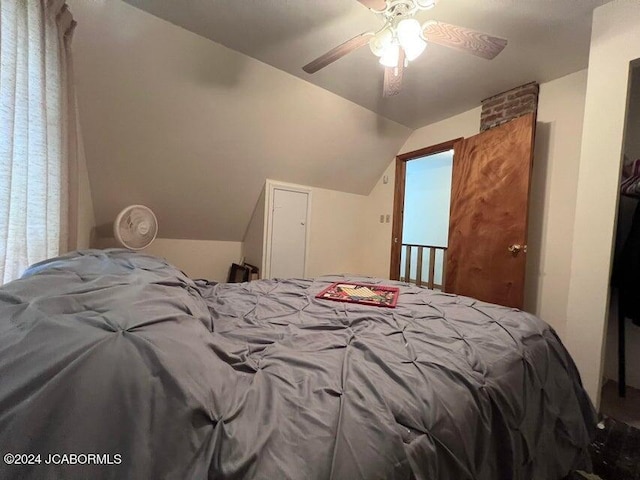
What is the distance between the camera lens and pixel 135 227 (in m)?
2.20

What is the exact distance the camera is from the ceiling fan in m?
1.33

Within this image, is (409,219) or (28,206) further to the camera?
(409,219)

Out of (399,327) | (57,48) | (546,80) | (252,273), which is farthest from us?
(252,273)

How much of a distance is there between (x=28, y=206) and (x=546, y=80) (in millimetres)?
3542

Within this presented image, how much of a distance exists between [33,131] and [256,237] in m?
2.14

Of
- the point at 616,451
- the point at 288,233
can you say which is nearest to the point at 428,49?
the point at 288,233

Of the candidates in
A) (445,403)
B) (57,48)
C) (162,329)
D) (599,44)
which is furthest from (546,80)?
(57,48)

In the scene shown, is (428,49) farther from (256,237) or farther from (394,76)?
(256,237)

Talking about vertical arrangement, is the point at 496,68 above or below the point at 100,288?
above

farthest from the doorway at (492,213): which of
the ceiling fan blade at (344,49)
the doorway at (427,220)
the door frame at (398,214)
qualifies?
the doorway at (427,220)

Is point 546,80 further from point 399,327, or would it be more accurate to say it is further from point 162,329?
point 162,329

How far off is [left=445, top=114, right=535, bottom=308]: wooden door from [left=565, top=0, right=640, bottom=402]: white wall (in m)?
0.55

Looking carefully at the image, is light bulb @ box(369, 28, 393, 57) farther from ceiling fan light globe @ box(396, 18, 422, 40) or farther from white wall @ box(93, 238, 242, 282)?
white wall @ box(93, 238, 242, 282)

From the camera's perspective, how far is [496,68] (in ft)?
6.94
